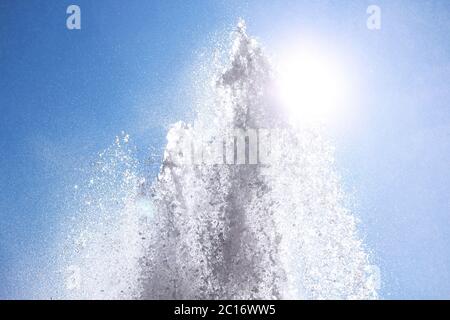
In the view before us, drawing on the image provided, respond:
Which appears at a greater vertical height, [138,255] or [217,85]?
[217,85]

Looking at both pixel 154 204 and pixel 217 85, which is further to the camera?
pixel 217 85

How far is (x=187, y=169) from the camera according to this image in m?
19.2

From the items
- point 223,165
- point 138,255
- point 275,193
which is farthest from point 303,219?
point 138,255

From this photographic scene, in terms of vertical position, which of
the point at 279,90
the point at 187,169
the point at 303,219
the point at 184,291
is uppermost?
the point at 279,90

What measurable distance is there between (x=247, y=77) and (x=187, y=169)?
503 cm
